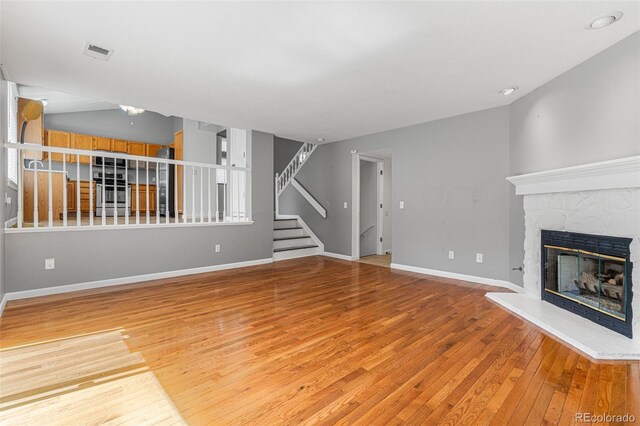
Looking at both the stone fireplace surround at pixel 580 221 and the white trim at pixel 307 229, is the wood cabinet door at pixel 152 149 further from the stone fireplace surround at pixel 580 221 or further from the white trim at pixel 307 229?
the stone fireplace surround at pixel 580 221

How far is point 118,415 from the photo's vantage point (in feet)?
4.85

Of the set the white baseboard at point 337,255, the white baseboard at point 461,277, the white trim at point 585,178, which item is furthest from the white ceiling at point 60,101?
the white trim at point 585,178

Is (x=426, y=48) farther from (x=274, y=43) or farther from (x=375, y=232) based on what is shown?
(x=375, y=232)

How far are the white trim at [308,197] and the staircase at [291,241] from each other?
640 millimetres

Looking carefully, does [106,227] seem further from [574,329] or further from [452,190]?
[574,329]

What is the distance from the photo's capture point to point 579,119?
111 inches

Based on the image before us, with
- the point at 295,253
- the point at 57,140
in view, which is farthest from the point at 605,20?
the point at 57,140

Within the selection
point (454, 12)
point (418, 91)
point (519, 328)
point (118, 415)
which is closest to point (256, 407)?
point (118, 415)

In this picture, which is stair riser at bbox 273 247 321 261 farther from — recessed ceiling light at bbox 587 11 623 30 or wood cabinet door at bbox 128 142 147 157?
recessed ceiling light at bbox 587 11 623 30

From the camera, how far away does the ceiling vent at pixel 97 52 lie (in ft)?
8.21

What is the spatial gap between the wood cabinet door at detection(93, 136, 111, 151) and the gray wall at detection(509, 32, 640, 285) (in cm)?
865

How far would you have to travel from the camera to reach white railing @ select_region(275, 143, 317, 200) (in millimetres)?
6969

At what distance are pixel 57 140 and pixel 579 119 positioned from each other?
9456 millimetres

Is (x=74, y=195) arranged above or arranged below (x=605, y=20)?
below
